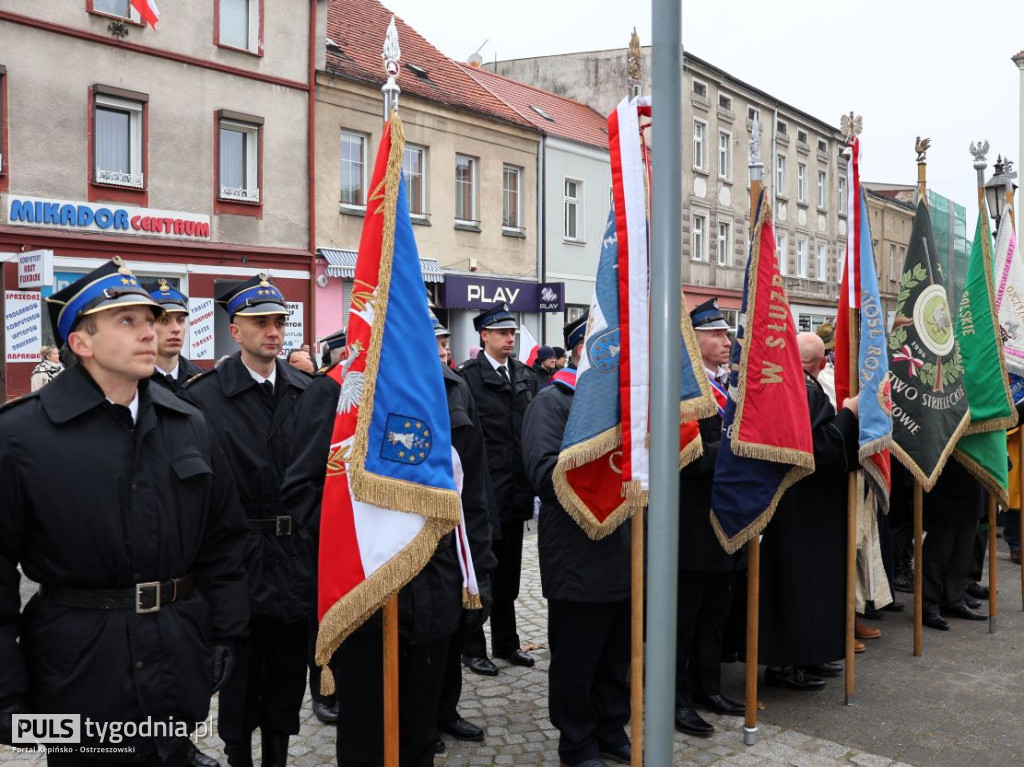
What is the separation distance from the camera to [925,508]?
7.32 m

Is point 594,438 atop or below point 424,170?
below

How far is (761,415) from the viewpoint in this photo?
487 cm

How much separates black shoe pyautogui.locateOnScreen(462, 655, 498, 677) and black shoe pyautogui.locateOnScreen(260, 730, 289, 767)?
177 centimetres

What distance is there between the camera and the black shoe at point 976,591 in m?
7.86

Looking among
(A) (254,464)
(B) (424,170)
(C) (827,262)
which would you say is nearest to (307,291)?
(B) (424,170)

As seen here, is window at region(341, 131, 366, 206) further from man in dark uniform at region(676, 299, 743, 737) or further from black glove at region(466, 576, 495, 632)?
black glove at region(466, 576, 495, 632)

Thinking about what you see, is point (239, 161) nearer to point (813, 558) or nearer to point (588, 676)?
point (813, 558)

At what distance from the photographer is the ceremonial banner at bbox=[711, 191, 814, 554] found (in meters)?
4.87

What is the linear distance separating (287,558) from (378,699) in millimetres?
899

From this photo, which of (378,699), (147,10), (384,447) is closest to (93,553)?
(384,447)

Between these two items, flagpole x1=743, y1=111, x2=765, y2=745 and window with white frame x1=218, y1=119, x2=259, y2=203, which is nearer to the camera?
flagpole x1=743, y1=111, x2=765, y2=745

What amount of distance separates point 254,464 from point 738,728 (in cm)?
286

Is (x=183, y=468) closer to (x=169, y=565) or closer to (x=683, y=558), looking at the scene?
(x=169, y=565)

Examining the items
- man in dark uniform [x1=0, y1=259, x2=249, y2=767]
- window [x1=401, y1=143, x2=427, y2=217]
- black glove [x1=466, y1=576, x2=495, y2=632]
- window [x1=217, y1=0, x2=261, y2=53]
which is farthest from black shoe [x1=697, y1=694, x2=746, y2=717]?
window [x1=401, y1=143, x2=427, y2=217]
